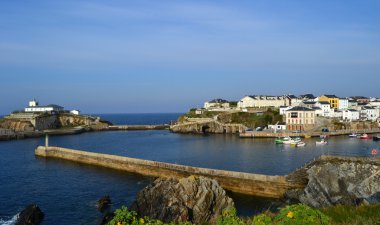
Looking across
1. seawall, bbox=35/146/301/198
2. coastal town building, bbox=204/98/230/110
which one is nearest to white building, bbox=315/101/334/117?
coastal town building, bbox=204/98/230/110

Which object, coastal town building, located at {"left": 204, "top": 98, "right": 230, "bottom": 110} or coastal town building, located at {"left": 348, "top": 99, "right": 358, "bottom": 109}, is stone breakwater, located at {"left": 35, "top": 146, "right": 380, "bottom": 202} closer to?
coastal town building, located at {"left": 348, "top": 99, "right": 358, "bottom": 109}

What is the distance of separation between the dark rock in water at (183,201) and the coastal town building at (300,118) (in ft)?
231

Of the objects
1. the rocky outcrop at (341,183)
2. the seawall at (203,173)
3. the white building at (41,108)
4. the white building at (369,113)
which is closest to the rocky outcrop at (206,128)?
the white building at (369,113)

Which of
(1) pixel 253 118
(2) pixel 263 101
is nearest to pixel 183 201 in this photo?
(1) pixel 253 118

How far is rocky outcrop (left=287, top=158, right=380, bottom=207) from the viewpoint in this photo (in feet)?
94.0

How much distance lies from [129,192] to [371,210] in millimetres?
26829

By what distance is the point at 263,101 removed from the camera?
13238 cm

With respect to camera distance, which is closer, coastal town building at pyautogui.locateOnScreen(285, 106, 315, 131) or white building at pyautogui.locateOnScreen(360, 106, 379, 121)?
coastal town building at pyautogui.locateOnScreen(285, 106, 315, 131)

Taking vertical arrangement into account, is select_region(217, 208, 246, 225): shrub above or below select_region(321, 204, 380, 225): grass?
above

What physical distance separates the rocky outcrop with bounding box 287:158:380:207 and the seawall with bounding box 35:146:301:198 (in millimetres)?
2363

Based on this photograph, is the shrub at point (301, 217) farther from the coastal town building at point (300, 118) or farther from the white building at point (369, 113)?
the white building at point (369, 113)

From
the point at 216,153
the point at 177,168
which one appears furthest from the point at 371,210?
the point at 216,153

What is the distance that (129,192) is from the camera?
3672 centimetres

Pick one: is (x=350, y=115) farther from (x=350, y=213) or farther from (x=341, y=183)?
(x=350, y=213)
